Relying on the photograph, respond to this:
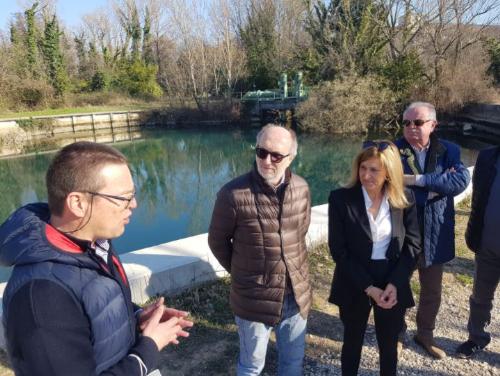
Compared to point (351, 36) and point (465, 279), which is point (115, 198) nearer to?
point (465, 279)

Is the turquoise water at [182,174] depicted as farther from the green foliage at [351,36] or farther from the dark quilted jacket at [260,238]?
the dark quilted jacket at [260,238]

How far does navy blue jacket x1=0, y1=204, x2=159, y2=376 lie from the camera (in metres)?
0.89

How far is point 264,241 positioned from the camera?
1.87 meters

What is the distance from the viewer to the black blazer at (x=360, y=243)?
6.56ft

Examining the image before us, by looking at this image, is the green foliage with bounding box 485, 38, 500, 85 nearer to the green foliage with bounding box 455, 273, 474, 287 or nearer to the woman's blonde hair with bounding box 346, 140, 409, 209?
the green foliage with bounding box 455, 273, 474, 287

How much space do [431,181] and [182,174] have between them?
43.0ft

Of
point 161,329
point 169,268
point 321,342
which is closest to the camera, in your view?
point 161,329

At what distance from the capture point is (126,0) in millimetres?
37375

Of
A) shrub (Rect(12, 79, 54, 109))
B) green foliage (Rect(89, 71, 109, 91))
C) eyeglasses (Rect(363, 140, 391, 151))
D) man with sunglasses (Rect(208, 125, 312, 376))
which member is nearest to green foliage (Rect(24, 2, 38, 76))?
shrub (Rect(12, 79, 54, 109))

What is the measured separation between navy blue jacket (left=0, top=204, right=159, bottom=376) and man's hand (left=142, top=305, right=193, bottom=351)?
0.19 ft

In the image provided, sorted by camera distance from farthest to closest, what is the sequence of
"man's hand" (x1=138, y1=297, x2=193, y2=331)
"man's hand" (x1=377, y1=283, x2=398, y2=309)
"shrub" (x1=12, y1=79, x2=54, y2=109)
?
"shrub" (x1=12, y1=79, x2=54, y2=109) → "man's hand" (x1=377, y1=283, x2=398, y2=309) → "man's hand" (x1=138, y1=297, x2=193, y2=331)

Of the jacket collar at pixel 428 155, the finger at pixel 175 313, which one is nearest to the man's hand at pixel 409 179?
the jacket collar at pixel 428 155

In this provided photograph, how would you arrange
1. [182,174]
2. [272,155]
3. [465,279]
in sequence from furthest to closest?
[182,174] < [465,279] < [272,155]

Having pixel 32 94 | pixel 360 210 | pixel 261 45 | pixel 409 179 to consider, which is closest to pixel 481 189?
pixel 409 179
